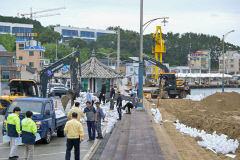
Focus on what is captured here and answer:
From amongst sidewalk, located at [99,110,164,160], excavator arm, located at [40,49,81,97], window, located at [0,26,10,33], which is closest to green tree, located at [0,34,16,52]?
window, located at [0,26,10,33]

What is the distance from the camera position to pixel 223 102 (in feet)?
144

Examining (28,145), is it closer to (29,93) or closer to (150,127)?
(150,127)

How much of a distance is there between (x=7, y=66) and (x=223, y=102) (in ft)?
134

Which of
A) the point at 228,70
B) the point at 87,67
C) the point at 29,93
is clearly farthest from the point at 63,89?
the point at 228,70

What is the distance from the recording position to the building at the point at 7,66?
67375 mm

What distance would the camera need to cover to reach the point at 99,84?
45250 millimetres

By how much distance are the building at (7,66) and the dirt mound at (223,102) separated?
1452 inches

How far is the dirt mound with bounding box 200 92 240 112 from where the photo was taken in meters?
42.2

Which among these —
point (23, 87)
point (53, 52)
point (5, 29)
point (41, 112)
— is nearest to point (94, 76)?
point (23, 87)

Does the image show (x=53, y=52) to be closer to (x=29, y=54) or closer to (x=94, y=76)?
(x=29, y=54)

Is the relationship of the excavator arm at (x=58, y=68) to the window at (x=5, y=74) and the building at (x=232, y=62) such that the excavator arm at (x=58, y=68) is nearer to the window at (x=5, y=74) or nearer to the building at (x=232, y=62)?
the window at (x=5, y=74)

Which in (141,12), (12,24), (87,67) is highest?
(12,24)

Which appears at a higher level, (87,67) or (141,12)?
(141,12)

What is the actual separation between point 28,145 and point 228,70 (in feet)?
473
